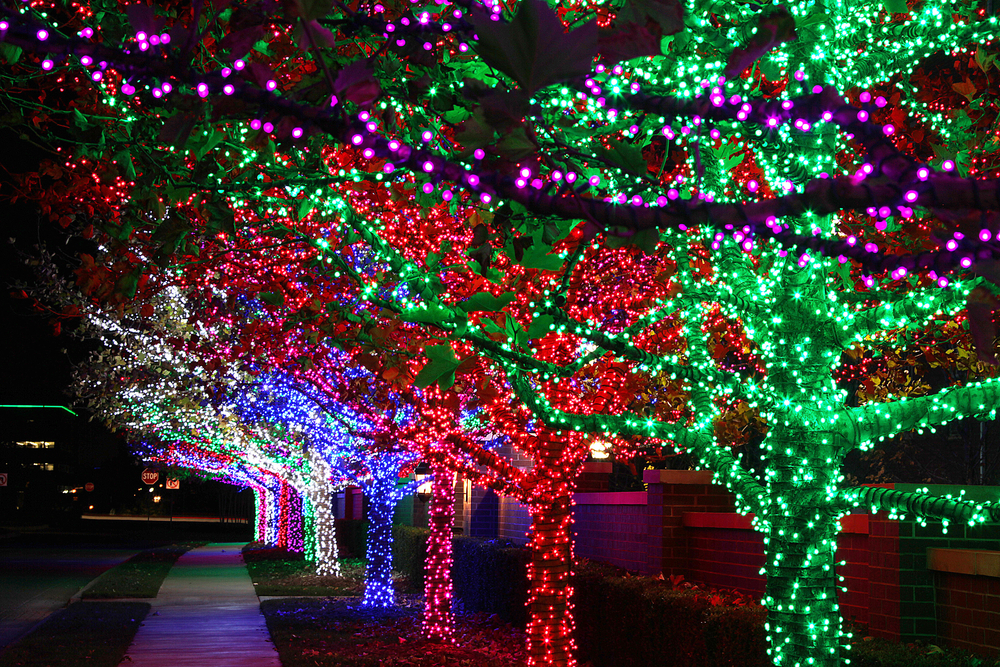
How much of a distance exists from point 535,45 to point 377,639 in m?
12.4

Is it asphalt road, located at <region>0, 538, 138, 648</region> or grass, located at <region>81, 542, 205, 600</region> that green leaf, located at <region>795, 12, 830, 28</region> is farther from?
grass, located at <region>81, 542, 205, 600</region>

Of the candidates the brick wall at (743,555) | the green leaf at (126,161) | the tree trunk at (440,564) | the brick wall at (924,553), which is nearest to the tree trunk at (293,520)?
the tree trunk at (440,564)

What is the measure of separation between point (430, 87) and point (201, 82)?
5.93 ft

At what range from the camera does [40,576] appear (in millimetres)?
25172

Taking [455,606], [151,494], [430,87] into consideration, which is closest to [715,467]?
[430,87]

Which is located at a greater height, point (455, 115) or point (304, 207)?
point (455, 115)

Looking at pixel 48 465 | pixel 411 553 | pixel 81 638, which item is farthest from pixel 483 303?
pixel 48 465

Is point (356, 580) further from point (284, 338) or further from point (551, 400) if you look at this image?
point (551, 400)

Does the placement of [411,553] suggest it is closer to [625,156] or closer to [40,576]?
[40,576]

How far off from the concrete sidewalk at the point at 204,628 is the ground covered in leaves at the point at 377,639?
331 millimetres

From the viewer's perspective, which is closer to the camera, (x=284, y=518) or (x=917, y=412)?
(x=917, y=412)

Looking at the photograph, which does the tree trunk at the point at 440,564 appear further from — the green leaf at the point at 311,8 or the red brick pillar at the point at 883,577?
the green leaf at the point at 311,8

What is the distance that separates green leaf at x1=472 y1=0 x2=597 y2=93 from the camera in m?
1.69

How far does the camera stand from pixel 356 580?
2159 centimetres
